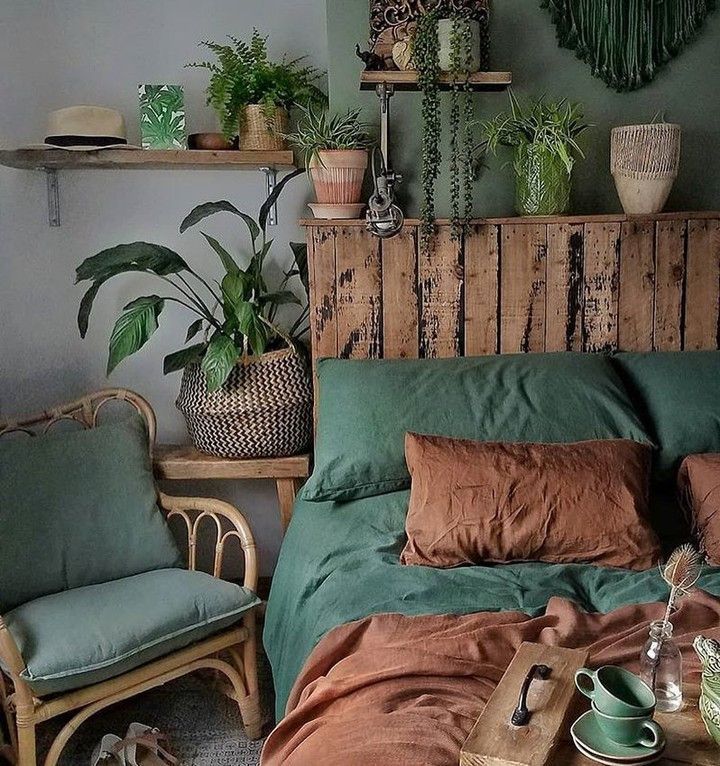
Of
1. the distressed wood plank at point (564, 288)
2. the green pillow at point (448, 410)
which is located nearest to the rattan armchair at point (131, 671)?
the green pillow at point (448, 410)

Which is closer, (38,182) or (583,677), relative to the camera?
(583,677)

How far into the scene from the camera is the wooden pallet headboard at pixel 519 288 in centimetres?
256

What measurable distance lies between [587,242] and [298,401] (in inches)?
36.2

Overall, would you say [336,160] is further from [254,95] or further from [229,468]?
[229,468]

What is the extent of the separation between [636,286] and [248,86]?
1.23m

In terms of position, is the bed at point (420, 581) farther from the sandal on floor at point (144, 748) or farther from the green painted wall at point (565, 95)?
the sandal on floor at point (144, 748)

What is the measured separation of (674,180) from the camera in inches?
101

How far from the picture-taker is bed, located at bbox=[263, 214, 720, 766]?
55.6 inches

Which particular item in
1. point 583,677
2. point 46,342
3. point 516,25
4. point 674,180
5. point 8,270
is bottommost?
point 583,677

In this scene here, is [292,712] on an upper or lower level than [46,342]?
lower

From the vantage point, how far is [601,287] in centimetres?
258

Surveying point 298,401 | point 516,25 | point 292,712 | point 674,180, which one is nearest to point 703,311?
point 674,180

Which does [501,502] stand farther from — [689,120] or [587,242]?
[689,120]

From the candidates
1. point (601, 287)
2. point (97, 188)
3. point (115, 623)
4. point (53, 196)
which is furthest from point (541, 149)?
point (115, 623)
